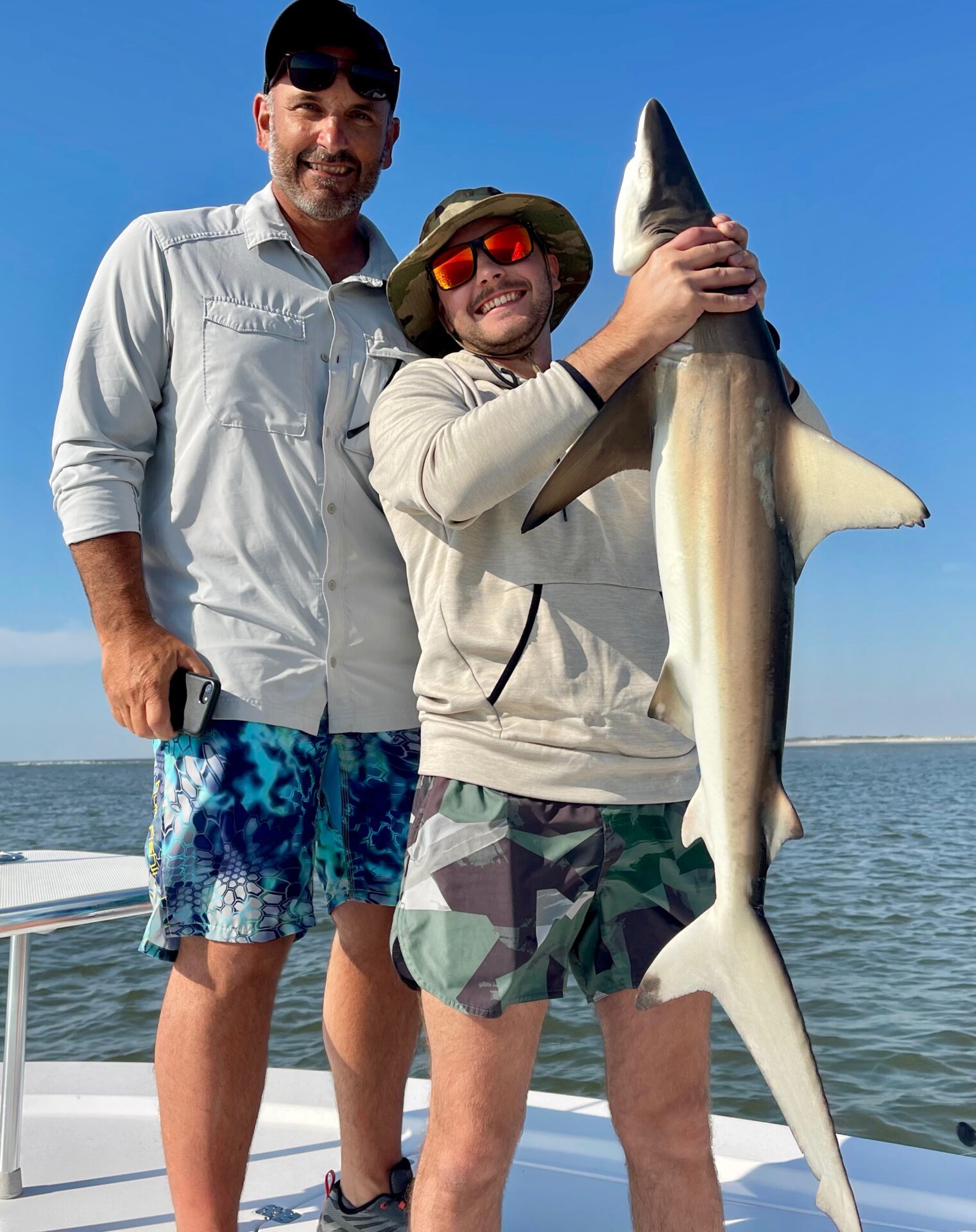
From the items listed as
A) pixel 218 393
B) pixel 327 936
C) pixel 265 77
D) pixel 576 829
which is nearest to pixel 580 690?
pixel 576 829

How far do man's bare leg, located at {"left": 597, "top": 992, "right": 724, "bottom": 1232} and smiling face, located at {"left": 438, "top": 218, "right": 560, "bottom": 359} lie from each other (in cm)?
166

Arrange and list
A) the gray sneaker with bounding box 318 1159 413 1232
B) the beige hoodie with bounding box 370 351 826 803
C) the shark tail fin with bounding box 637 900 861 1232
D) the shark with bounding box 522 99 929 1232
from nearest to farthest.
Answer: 1. the shark tail fin with bounding box 637 900 861 1232
2. the shark with bounding box 522 99 929 1232
3. the beige hoodie with bounding box 370 351 826 803
4. the gray sneaker with bounding box 318 1159 413 1232

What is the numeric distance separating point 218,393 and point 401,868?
1423 millimetres

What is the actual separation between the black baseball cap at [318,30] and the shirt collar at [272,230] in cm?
37

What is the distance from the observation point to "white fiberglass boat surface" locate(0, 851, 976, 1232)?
10.9 ft

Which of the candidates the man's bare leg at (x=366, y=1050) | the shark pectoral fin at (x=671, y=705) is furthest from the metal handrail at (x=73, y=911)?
the shark pectoral fin at (x=671, y=705)

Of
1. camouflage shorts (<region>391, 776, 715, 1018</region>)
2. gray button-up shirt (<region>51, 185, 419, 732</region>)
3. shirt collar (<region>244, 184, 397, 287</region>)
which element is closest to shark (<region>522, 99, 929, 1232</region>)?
→ camouflage shorts (<region>391, 776, 715, 1018</region>)

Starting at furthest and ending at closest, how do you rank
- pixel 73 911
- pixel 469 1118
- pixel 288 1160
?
pixel 288 1160
pixel 73 911
pixel 469 1118

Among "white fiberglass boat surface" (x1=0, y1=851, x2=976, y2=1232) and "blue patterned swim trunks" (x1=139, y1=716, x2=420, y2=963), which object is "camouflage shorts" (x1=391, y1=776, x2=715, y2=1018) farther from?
"white fiberglass boat surface" (x1=0, y1=851, x2=976, y2=1232)

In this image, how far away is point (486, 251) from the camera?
276cm

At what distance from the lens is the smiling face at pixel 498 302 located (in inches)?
108

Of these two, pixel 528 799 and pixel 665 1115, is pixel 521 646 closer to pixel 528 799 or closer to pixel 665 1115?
pixel 528 799

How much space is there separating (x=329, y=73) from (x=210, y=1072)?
2.72 m

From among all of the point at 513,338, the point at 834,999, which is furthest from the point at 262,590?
the point at 834,999
